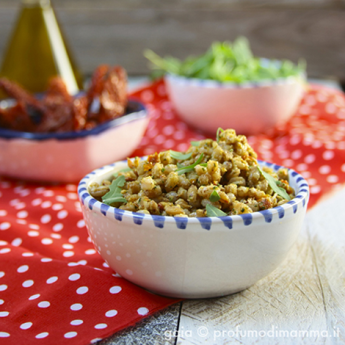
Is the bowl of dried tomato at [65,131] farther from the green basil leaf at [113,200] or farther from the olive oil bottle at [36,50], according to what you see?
the green basil leaf at [113,200]

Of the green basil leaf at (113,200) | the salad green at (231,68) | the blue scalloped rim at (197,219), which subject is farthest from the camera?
the salad green at (231,68)

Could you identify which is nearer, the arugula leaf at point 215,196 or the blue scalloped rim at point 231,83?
the arugula leaf at point 215,196

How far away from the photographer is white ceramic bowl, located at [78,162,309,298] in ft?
2.68

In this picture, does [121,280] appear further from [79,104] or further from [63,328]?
[79,104]

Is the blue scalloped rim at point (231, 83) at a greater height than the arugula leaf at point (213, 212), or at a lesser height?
greater

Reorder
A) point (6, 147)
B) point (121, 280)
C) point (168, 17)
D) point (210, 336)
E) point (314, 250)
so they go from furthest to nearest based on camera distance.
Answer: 1. point (168, 17)
2. point (6, 147)
3. point (314, 250)
4. point (121, 280)
5. point (210, 336)

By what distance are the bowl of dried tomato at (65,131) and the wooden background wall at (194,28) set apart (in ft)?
5.67

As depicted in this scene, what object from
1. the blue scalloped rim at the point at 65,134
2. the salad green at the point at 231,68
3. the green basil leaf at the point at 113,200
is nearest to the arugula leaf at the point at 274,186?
the green basil leaf at the point at 113,200

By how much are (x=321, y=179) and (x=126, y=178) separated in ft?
2.63

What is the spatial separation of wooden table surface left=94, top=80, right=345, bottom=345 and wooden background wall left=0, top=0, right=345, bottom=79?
2412 millimetres

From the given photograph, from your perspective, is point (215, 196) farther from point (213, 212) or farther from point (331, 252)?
point (331, 252)

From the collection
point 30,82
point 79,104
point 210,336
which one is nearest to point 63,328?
point 210,336

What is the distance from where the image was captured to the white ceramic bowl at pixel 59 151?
148cm

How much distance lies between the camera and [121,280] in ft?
3.21
